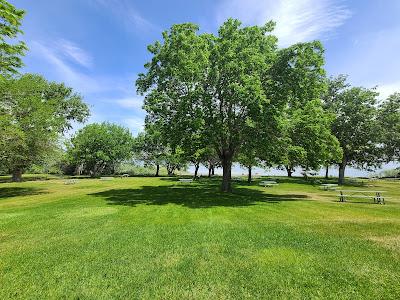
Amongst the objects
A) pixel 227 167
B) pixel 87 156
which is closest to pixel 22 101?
pixel 227 167

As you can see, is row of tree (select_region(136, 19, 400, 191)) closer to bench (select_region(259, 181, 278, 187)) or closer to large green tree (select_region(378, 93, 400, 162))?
bench (select_region(259, 181, 278, 187))

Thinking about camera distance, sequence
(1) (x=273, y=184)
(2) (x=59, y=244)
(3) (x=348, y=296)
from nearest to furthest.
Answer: (3) (x=348, y=296)
(2) (x=59, y=244)
(1) (x=273, y=184)

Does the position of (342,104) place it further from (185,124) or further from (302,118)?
(185,124)

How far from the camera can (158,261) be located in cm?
912

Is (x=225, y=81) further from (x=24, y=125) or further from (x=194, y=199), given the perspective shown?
(x=24, y=125)

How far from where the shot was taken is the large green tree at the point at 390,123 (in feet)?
172

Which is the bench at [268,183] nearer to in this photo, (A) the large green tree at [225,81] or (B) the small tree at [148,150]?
(A) the large green tree at [225,81]

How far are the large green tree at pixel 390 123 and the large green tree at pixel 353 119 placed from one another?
5.76 ft

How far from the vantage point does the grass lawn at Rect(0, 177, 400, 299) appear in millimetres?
7230

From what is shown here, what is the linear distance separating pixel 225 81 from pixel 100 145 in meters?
56.7

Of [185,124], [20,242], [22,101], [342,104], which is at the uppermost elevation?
[342,104]

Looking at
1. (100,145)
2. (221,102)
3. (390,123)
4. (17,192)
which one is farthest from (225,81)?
(100,145)

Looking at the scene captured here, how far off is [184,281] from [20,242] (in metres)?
7.56

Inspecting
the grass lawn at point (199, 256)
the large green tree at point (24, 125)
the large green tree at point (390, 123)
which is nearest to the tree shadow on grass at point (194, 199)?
the grass lawn at point (199, 256)
